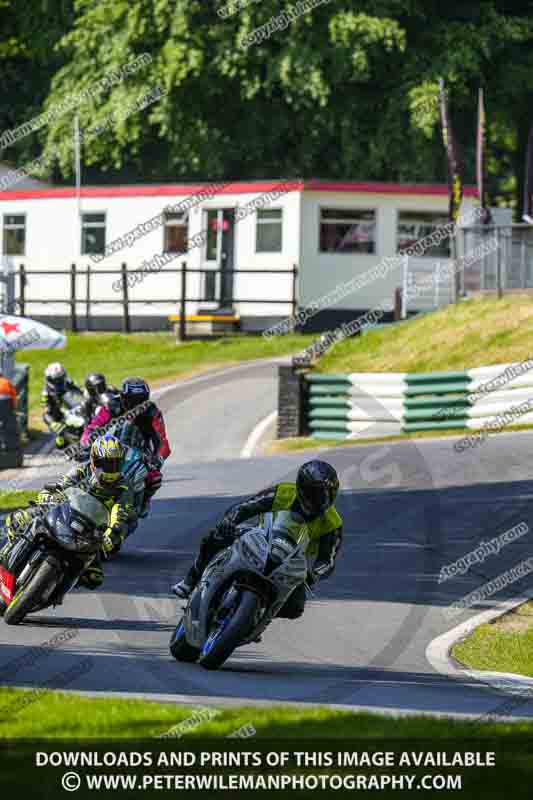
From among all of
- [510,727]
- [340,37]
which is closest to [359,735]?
[510,727]

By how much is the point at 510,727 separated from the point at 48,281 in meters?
34.0

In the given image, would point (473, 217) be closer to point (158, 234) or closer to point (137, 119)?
point (158, 234)

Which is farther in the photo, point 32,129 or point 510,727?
point 32,129

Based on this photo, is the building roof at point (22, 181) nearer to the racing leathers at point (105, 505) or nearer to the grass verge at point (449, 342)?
the grass verge at point (449, 342)

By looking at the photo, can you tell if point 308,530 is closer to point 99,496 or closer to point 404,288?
point 99,496

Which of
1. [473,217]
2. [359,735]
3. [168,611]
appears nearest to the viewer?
[359,735]

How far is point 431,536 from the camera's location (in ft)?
57.0

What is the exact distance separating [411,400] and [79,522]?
14329mm

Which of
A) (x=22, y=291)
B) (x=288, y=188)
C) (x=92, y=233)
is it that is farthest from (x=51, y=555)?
(x=92, y=233)

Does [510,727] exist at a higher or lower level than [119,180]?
lower

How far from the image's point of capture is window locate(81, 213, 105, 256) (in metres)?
41.3

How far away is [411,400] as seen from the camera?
2583 centimetres

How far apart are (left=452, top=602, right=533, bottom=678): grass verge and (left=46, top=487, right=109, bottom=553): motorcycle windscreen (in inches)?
116

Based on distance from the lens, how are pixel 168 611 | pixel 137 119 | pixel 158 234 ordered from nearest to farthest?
pixel 168 611
pixel 158 234
pixel 137 119
